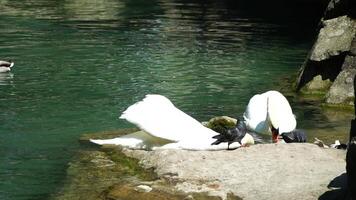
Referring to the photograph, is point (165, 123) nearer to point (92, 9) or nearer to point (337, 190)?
point (337, 190)

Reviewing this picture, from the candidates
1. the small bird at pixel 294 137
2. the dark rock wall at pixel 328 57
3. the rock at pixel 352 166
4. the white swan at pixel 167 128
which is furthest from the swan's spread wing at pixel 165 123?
the dark rock wall at pixel 328 57

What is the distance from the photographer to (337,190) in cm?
793

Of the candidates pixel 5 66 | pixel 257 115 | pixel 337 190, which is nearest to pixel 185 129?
pixel 257 115

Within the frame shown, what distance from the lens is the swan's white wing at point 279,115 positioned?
1180cm

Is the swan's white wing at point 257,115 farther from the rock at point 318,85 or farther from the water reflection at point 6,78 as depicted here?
the water reflection at point 6,78

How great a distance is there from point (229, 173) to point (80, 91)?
29.2 feet

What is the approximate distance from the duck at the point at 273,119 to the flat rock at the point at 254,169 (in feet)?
3.67

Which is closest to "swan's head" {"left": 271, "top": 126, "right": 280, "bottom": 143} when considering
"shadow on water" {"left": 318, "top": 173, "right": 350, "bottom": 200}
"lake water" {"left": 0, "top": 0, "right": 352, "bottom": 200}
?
"lake water" {"left": 0, "top": 0, "right": 352, "bottom": 200}

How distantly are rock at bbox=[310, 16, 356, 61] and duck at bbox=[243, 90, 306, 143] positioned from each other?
5.86 m

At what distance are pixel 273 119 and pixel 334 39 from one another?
7294 mm

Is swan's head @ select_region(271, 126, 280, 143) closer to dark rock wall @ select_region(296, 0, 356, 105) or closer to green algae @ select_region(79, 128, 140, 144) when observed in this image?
green algae @ select_region(79, 128, 140, 144)

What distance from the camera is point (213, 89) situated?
18.0m

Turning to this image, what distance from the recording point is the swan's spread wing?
1075 centimetres

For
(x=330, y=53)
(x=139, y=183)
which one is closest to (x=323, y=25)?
(x=330, y=53)
